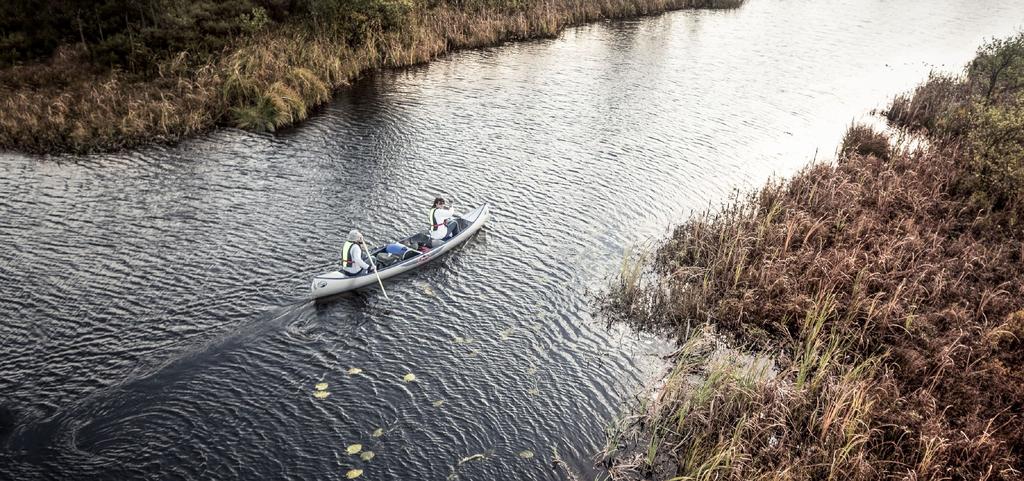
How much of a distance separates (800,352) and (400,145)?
22.5 metres

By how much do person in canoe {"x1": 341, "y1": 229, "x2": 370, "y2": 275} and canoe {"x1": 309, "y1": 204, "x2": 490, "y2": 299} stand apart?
0.20m

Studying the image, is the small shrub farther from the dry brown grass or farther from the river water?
the dry brown grass

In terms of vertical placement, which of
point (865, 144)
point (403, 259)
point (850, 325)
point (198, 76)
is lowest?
point (850, 325)

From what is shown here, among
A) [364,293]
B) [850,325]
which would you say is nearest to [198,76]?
[364,293]

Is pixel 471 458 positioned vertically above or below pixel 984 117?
below

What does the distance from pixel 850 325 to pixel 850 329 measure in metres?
0.42

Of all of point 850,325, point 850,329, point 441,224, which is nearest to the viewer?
point 850,329

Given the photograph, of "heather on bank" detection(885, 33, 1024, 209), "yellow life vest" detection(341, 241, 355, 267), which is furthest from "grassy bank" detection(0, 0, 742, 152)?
"heather on bank" detection(885, 33, 1024, 209)

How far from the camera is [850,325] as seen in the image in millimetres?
18219

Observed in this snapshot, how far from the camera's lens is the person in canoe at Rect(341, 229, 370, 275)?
2038 centimetres

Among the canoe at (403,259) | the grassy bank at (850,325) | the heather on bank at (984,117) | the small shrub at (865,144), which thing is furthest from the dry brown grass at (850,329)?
the canoe at (403,259)

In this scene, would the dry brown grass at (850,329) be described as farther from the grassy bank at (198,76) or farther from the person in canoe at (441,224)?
the grassy bank at (198,76)

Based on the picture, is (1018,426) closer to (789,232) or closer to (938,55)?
(789,232)

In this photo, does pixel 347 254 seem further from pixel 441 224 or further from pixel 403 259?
pixel 441 224
